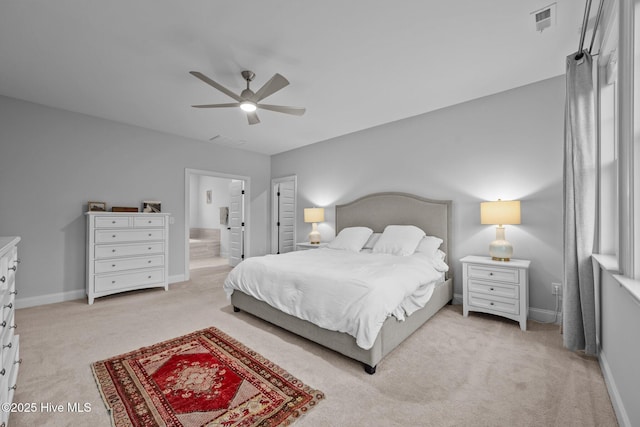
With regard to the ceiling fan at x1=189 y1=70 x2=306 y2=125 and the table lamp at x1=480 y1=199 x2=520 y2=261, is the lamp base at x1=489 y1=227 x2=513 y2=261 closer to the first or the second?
the table lamp at x1=480 y1=199 x2=520 y2=261

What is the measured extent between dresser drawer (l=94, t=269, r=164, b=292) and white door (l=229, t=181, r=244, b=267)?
6.85 feet

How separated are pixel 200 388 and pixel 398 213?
131 inches

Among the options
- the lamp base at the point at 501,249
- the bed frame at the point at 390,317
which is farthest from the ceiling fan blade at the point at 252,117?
the lamp base at the point at 501,249

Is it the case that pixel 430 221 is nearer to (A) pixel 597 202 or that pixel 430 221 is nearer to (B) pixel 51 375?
(A) pixel 597 202

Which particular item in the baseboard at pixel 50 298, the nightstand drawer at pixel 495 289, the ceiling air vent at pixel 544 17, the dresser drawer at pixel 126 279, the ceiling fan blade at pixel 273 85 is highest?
the ceiling air vent at pixel 544 17

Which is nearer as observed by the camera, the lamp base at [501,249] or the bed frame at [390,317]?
the bed frame at [390,317]

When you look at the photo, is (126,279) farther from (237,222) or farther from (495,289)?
(495,289)

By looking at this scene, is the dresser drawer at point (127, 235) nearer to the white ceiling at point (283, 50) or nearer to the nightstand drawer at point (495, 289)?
the white ceiling at point (283, 50)

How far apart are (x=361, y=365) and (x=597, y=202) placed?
2331mm

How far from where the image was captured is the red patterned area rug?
1593 mm

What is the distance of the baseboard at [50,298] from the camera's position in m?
3.52

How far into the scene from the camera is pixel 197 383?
6.28ft

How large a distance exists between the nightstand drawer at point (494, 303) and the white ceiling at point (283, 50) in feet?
7.92

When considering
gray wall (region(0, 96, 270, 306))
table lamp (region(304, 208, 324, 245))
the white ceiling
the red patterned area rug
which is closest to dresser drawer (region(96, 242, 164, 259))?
gray wall (region(0, 96, 270, 306))
